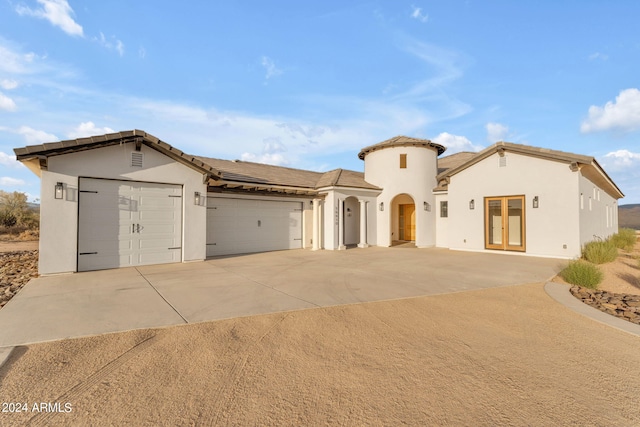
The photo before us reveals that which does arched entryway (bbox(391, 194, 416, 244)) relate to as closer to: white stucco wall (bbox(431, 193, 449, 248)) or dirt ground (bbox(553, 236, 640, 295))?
white stucco wall (bbox(431, 193, 449, 248))

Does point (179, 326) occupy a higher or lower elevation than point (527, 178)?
lower

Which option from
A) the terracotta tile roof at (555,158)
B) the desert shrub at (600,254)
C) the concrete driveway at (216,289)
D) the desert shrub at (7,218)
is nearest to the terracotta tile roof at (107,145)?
the concrete driveway at (216,289)

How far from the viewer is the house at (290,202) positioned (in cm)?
845

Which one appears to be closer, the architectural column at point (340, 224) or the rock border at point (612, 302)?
the rock border at point (612, 302)

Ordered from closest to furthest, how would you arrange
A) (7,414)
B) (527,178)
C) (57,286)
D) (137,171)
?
(7,414), (57,286), (137,171), (527,178)

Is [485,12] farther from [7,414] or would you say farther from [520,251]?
[7,414]

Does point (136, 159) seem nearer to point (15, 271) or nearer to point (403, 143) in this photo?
point (15, 271)

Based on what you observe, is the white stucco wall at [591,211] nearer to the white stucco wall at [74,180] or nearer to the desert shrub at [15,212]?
the white stucco wall at [74,180]

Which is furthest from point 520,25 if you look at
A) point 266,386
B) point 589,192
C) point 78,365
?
point 78,365

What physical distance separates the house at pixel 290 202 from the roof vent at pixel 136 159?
3 centimetres

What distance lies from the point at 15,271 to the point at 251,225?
775 cm

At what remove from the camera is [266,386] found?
2746 mm

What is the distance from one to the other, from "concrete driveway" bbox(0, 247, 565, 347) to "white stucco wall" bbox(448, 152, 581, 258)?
76.9 inches

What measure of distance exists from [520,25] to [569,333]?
1152cm
